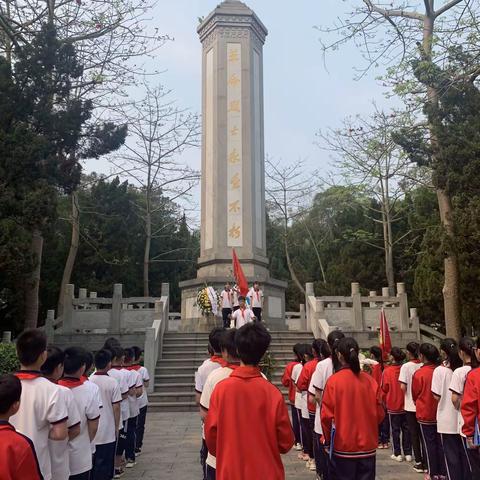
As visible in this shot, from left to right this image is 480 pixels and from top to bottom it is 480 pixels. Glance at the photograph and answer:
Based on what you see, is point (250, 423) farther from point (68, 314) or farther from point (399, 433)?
point (68, 314)

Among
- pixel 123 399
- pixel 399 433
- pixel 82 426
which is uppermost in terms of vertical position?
pixel 82 426

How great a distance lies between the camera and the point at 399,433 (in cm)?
647

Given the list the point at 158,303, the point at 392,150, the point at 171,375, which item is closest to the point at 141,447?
the point at 171,375

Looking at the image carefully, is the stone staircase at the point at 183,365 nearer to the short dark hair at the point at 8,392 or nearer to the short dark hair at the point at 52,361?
the short dark hair at the point at 52,361

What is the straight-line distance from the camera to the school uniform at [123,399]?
5.39m

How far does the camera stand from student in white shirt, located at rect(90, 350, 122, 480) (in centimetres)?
452

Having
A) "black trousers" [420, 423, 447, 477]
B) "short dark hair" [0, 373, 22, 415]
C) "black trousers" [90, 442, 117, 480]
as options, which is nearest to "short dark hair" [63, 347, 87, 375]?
"black trousers" [90, 442, 117, 480]

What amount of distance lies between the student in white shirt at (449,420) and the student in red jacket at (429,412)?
0.32m

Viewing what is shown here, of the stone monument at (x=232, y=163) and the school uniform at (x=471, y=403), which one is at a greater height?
the stone monument at (x=232, y=163)

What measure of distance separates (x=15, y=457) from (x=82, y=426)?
144 cm

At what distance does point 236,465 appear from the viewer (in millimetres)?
2662

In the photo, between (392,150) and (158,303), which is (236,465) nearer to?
(158,303)

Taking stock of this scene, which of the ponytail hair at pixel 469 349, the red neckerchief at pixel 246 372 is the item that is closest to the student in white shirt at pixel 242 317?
the ponytail hair at pixel 469 349

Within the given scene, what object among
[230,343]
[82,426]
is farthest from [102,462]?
[230,343]
